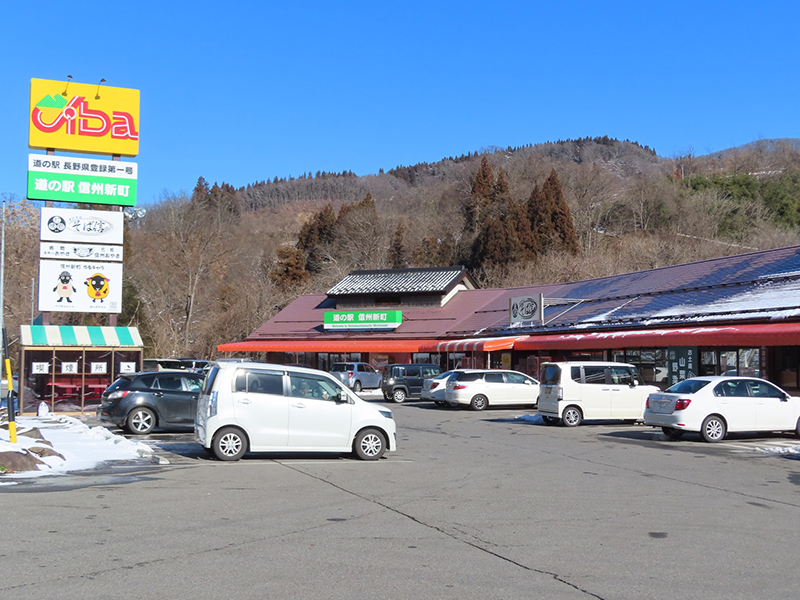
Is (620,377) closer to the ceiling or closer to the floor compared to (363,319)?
closer to the floor

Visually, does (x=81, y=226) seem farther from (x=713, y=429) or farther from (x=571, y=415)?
(x=713, y=429)

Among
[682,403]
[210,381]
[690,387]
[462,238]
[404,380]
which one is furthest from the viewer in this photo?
[462,238]

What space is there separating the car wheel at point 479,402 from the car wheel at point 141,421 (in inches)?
546

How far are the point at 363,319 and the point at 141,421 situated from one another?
3189 cm

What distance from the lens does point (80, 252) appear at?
29.8 meters

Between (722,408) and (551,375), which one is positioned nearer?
(722,408)

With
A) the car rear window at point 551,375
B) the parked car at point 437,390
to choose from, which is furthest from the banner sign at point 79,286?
the car rear window at point 551,375

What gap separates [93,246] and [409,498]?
76.4 ft

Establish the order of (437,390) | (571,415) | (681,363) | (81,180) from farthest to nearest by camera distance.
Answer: (437,390) → (81,180) → (681,363) → (571,415)

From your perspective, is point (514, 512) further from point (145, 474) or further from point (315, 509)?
point (145, 474)

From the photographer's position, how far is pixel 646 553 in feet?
24.5

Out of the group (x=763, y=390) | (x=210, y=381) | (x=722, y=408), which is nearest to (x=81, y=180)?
(x=210, y=381)

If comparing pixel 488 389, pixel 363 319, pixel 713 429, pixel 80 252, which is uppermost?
pixel 80 252

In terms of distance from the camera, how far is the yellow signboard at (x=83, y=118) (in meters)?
29.1
